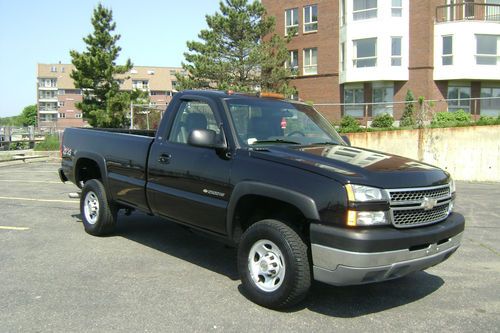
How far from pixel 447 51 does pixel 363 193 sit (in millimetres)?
30775

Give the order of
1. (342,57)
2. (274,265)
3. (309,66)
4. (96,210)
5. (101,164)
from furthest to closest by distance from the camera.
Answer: (309,66) → (342,57) → (96,210) → (101,164) → (274,265)

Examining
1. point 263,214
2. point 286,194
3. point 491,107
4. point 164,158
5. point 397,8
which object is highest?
point 397,8

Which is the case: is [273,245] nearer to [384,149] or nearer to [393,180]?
[393,180]

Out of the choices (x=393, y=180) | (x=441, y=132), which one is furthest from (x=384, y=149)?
(x=393, y=180)

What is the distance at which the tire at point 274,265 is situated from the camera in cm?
416

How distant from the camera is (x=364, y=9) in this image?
3209cm

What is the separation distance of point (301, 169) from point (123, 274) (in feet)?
8.08

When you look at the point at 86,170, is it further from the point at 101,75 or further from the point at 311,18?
the point at 311,18

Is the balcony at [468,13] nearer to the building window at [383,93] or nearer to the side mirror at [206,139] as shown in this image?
the building window at [383,93]

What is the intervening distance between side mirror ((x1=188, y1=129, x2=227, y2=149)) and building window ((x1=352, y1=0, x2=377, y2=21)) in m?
29.7

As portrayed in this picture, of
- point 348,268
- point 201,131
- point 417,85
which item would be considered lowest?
point 348,268

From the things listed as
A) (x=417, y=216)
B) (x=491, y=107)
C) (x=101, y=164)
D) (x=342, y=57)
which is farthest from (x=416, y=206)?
(x=342, y=57)

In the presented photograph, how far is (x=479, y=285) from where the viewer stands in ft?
17.1

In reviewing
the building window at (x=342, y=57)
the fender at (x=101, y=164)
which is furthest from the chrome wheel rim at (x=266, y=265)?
the building window at (x=342, y=57)
